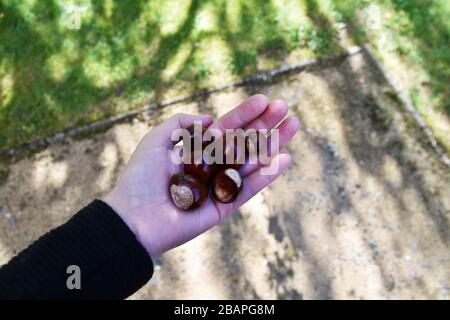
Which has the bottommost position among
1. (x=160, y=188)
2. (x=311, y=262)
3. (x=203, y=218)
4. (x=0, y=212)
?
(x=311, y=262)

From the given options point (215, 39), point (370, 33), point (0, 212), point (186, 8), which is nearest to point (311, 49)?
point (370, 33)

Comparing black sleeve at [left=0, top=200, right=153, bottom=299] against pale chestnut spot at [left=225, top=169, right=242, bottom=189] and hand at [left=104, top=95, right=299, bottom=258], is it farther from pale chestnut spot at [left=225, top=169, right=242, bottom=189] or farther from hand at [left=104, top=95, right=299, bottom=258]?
pale chestnut spot at [left=225, top=169, right=242, bottom=189]

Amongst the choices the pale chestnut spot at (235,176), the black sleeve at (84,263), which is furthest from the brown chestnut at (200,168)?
the black sleeve at (84,263)

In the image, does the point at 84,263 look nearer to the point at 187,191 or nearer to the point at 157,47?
the point at 187,191

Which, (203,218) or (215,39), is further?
(215,39)

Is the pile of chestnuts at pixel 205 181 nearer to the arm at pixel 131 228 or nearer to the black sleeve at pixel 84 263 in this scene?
the arm at pixel 131 228

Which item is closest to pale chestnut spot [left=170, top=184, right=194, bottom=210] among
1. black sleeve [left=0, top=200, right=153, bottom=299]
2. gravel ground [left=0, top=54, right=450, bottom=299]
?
black sleeve [left=0, top=200, right=153, bottom=299]

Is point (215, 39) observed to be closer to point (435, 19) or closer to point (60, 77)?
point (60, 77)
